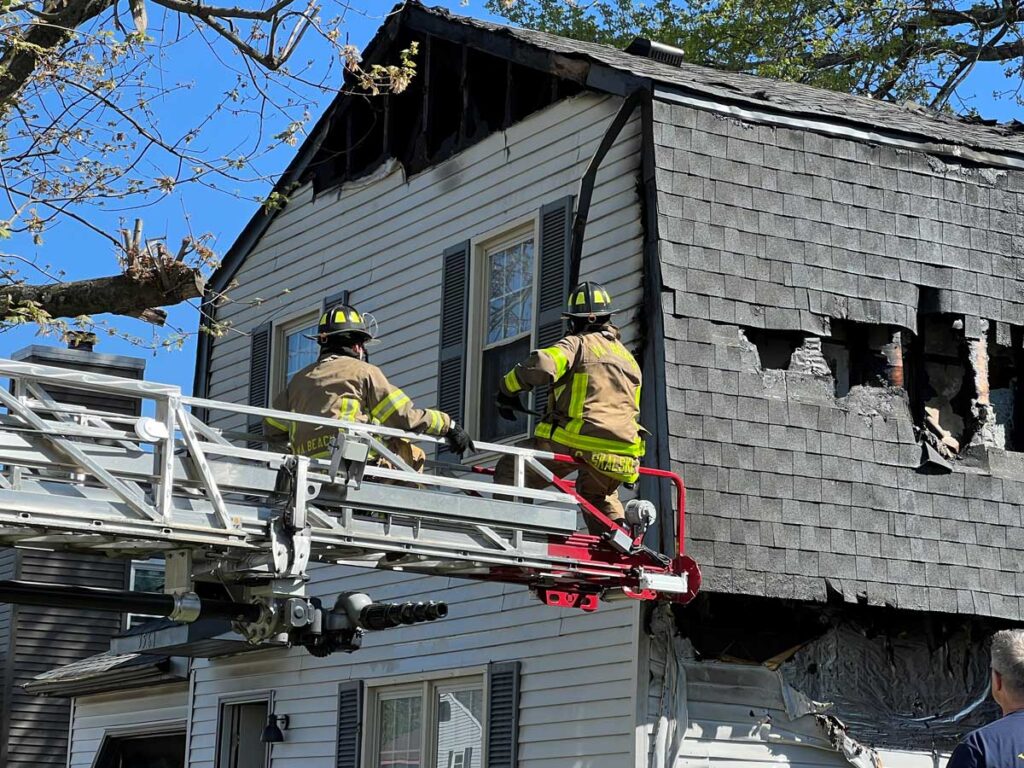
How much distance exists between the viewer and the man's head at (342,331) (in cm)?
1046

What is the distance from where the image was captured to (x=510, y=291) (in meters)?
13.8

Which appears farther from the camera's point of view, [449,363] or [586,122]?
[449,363]

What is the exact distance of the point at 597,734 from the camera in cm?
1149

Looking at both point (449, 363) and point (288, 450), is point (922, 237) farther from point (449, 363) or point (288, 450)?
point (288, 450)

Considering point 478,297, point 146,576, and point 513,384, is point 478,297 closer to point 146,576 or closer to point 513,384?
point 513,384

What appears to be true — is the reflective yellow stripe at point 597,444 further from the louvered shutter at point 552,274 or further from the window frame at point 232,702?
the window frame at point 232,702

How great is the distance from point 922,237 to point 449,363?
13.4 feet

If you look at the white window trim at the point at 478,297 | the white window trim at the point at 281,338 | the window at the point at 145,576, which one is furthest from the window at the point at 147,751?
the white window trim at the point at 478,297

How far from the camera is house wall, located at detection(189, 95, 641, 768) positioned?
11789 mm

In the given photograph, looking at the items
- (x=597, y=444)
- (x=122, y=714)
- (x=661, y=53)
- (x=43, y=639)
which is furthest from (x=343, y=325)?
(x=43, y=639)

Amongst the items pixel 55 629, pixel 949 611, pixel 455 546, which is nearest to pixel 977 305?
pixel 949 611

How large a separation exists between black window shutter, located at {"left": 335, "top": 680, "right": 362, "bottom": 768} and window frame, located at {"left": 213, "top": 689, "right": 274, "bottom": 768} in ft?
4.47

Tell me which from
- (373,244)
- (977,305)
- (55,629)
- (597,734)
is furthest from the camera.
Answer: (55,629)

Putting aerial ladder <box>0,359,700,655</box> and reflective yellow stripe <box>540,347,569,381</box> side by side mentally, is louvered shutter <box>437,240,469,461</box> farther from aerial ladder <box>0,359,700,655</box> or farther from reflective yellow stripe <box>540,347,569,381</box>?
aerial ladder <box>0,359,700,655</box>
